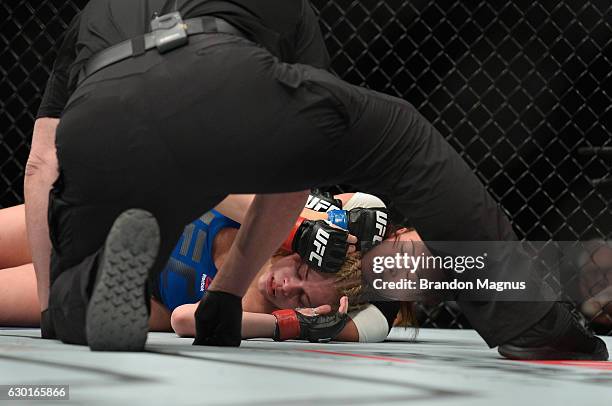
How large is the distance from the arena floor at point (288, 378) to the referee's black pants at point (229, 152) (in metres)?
0.11

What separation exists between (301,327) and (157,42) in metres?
0.75

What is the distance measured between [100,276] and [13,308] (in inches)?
38.0

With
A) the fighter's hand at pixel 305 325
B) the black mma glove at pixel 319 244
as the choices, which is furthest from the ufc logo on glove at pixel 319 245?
the fighter's hand at pixel 305 325

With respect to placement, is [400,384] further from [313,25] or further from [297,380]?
[313,25]

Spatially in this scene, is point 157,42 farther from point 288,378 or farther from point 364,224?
point 364,224

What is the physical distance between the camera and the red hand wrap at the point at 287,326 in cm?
155

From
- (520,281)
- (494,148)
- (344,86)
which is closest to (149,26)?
(344,86)

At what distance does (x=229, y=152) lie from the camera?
3.08 ft

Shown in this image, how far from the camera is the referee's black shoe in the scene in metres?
1.03

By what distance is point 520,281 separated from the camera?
100 centimetres

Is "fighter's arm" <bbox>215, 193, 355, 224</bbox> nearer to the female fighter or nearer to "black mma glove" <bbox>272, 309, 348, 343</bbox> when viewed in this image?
the female fighter

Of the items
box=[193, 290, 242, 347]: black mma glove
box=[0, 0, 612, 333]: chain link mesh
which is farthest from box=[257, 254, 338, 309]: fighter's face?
box=[0, 0, 612, 333]: chain link mesh

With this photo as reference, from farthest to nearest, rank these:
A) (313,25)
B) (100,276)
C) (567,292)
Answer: (567,292) → (313,25) → (100,276)

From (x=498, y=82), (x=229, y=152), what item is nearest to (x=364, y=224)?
(x=229, y=152)
